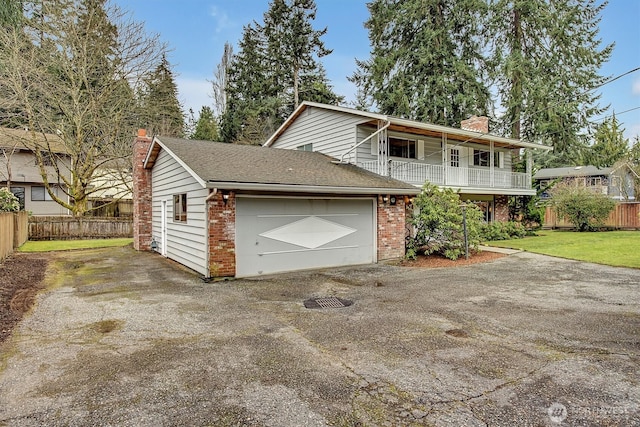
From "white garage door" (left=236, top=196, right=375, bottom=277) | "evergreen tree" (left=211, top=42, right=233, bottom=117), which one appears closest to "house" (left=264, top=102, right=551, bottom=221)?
"white garage door" (left=236, top=196, right=375, bottom=277)

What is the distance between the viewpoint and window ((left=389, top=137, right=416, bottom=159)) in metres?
15.4

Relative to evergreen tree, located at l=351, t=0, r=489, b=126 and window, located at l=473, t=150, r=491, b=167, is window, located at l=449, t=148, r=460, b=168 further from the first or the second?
evergreen tree, located at l=351, t=0, r=489, b=126

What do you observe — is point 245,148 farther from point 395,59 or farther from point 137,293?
point 395,59

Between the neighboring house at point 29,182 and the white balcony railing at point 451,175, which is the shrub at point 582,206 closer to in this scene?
the white balcony railing at point 451,175

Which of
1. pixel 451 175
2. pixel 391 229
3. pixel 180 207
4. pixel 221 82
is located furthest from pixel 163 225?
pixel 221 82

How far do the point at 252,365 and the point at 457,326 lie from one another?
9.79ft

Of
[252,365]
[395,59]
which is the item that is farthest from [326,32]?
[252,365]

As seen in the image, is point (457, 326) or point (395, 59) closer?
point (457, 326)

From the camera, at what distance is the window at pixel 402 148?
15432 millimetres

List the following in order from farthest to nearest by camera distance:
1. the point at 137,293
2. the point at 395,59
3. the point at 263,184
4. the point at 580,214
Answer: the point at 395,59 < the point at 580,214 < the point at 263,184 < the point at 137,293

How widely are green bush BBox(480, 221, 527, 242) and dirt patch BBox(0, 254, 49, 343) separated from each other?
51.3 feet

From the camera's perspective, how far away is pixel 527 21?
24.1 m

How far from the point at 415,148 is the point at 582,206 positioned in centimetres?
1001
